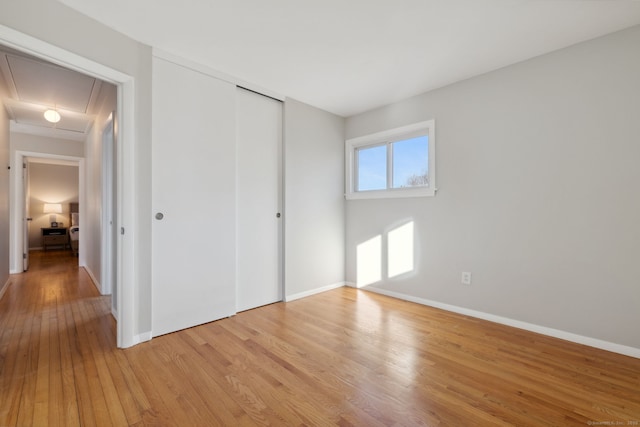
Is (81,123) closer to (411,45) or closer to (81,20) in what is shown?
(81,20)

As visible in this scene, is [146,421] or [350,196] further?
[350,196]

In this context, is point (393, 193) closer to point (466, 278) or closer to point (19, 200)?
point (466, 278)

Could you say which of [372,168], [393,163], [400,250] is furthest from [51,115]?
[400,250]

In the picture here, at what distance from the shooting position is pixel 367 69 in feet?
9.04

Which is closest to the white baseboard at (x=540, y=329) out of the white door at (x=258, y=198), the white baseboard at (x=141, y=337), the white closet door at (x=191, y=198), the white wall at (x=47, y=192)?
the white door at (x=258, y=198)

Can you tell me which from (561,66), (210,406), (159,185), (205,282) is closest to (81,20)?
(159,185)

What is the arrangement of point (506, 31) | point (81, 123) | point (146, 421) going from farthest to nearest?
1. point (81, 123)
2. point (506, 31)
3. point (146, 421)

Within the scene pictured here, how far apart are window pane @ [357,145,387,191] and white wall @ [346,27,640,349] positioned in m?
0.68

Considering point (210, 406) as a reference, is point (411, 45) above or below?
above

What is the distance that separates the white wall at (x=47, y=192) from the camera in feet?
24.6

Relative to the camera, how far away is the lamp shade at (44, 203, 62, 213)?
7559 millimetres

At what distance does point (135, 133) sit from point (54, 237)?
753 cm

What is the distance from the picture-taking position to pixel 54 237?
23.9ft

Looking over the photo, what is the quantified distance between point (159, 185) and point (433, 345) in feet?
8.71
